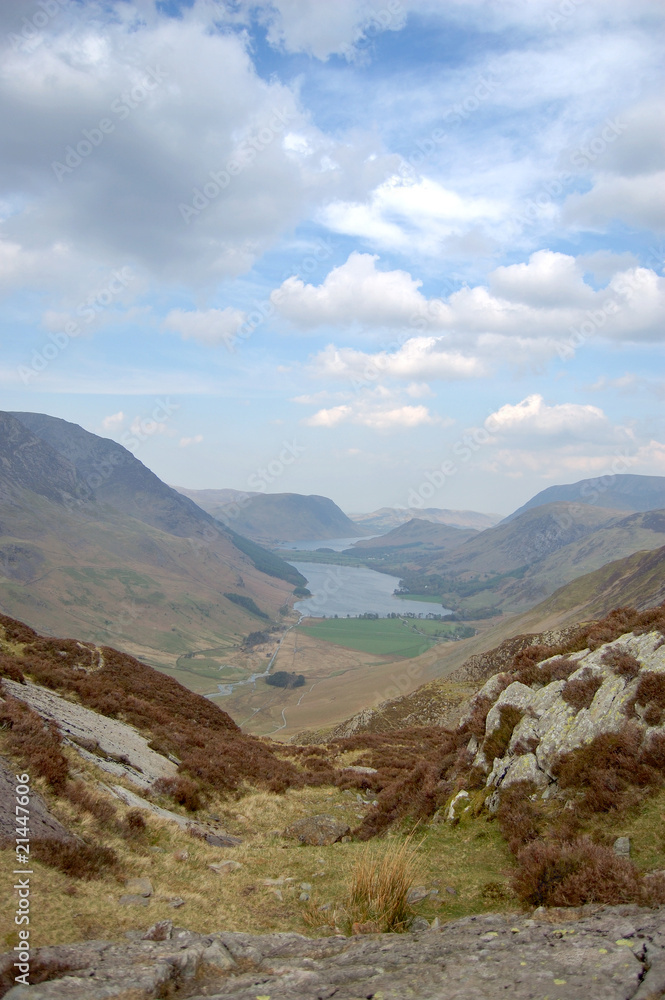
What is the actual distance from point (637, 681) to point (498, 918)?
6.44 metres

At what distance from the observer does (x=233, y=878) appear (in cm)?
1128

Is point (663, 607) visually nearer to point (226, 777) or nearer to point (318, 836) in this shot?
point (318, 836)

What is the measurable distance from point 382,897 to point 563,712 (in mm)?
6646

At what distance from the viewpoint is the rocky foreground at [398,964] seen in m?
5.47

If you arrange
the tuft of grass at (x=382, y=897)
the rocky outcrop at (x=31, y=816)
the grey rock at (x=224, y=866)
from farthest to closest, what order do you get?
the grey rock at (x=224, y=866) → the rocky outcrop at (x=31, y=816) → the tuft of grass at (x=382, y=897)

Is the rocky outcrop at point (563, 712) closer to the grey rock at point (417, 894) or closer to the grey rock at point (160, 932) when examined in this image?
the grey rock at point (417, 894)

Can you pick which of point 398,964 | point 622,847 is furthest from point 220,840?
point 622,847

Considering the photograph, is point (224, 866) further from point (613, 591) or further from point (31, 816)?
point (613, 591)

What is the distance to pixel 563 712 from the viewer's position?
41.5ft

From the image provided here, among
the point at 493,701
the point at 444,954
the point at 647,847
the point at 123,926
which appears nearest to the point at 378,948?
the point at 444,954

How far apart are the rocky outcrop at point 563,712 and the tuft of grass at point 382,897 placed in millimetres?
4523

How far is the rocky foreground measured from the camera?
17.9 ft

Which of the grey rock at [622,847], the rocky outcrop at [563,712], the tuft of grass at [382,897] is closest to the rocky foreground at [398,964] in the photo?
the tuft of grass at [382,897]

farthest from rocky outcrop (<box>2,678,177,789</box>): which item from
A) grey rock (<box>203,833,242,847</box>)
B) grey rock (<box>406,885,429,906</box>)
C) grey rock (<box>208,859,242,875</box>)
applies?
grey rock (<box>406,885,429,906</box>)
